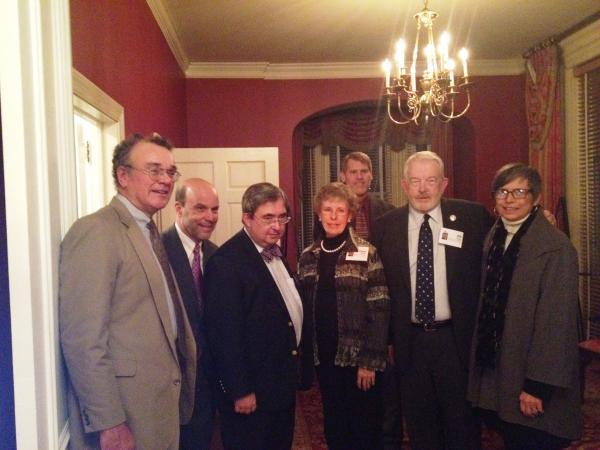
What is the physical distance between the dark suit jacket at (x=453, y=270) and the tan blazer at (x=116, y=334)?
1134 mm

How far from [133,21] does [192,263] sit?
5.03 feet

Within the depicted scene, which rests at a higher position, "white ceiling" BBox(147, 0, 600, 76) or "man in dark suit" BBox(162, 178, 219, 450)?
"white ceiling" BBox(147, 0, 600, 76)

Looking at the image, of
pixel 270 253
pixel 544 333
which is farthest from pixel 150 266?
pixel 544 333

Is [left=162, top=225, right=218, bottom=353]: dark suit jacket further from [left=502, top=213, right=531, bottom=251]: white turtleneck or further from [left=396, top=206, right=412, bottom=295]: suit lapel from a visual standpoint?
[left=502, top=213, right=531, bottom=251]: white turtleneck

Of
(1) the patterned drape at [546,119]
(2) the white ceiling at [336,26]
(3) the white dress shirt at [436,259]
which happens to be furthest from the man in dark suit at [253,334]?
(1) the patterned drape at [546,119]

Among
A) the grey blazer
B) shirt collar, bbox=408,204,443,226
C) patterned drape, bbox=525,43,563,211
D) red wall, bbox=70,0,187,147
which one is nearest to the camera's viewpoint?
the grey blazer

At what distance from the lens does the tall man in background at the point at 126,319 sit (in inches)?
48.3

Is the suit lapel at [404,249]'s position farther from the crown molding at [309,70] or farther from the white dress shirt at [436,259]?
the crown molding at [309,70]

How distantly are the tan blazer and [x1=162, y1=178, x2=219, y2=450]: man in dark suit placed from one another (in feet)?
1.62

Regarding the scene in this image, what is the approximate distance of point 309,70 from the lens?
5.52 metres

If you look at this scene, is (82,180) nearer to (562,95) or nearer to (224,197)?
(224,197)

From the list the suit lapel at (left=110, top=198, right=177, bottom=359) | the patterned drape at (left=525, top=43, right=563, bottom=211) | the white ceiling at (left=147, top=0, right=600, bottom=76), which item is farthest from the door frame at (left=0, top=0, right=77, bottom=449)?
the patterned drape at (left=525, top=43, right=563, bottom=211)

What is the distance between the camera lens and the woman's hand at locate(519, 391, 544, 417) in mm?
1903

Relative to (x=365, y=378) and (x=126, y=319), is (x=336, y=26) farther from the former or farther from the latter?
(x=126, y=319)
